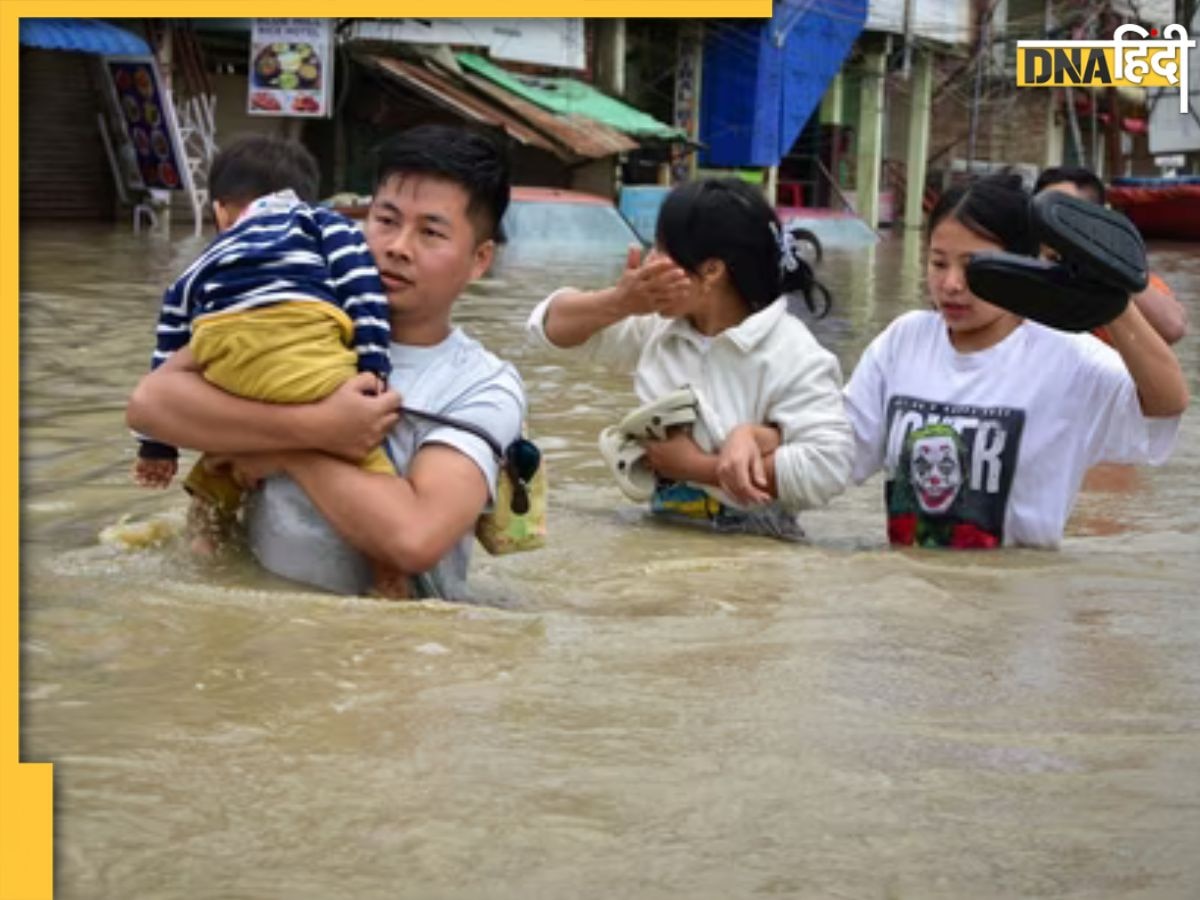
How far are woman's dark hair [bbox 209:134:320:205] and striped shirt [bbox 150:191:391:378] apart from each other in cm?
176

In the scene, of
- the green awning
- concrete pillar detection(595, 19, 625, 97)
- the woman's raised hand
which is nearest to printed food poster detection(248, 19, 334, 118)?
the green awning

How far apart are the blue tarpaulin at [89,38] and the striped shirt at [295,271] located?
37.9ft

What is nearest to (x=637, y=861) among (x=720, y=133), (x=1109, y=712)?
(x=1109, y=712)

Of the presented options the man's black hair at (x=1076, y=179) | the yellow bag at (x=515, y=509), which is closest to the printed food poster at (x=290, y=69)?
the man's black hair at (x=1076, y=179)

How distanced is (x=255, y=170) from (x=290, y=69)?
40.4 ft

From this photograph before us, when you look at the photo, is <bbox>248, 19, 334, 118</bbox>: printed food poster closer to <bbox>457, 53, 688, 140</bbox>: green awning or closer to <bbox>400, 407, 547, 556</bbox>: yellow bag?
<bbox>457, 53, 688, 140</bbox>: green awning

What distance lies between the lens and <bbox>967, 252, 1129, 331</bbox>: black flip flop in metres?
2.96

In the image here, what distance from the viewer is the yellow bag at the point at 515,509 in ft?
10.1

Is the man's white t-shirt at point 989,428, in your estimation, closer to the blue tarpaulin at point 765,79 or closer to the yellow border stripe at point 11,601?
the yellow border stripe at point 11,601

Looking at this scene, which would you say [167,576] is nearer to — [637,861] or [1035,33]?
[637,861]

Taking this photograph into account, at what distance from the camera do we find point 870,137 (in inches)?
1244

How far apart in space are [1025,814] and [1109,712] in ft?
1.89

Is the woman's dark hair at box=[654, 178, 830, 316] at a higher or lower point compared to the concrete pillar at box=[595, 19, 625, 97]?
lower

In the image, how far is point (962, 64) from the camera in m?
34.8
